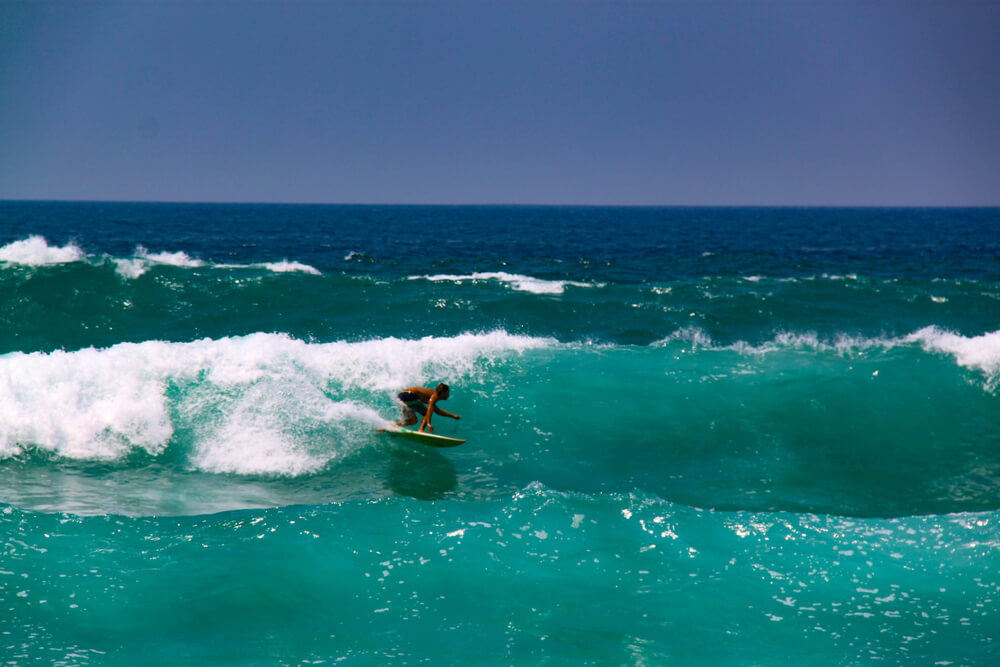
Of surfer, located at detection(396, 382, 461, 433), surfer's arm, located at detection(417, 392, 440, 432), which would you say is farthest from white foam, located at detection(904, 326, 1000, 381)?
surfer's arm, located at detection(417, 392, 440, 432)

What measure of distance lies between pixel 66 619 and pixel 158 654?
108cm

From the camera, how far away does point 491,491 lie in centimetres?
1038

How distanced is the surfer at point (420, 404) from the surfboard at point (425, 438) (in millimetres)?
114

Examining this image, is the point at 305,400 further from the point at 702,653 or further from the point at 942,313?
the point at 942,313

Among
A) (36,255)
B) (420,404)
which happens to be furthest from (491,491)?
(36,255)

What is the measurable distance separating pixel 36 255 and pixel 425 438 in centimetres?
2089

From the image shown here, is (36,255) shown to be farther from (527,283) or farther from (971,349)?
(971,349)

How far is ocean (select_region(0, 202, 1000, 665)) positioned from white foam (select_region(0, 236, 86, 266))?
2.71 m

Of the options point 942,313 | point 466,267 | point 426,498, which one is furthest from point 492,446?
point 466,267

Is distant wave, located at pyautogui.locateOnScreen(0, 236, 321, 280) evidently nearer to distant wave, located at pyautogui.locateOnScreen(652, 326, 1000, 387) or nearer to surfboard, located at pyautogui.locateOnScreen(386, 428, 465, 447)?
surfboard, located at pyautogui.locateOnScreen(386, 428, 465, 447)

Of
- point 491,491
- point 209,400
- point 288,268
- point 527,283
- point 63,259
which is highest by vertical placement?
point 63,259

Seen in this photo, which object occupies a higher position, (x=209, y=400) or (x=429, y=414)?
(x=429, y=414)

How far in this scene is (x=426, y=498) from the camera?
32.8 ft

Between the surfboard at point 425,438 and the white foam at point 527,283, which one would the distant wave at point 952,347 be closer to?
the surfboard at point 425,438
